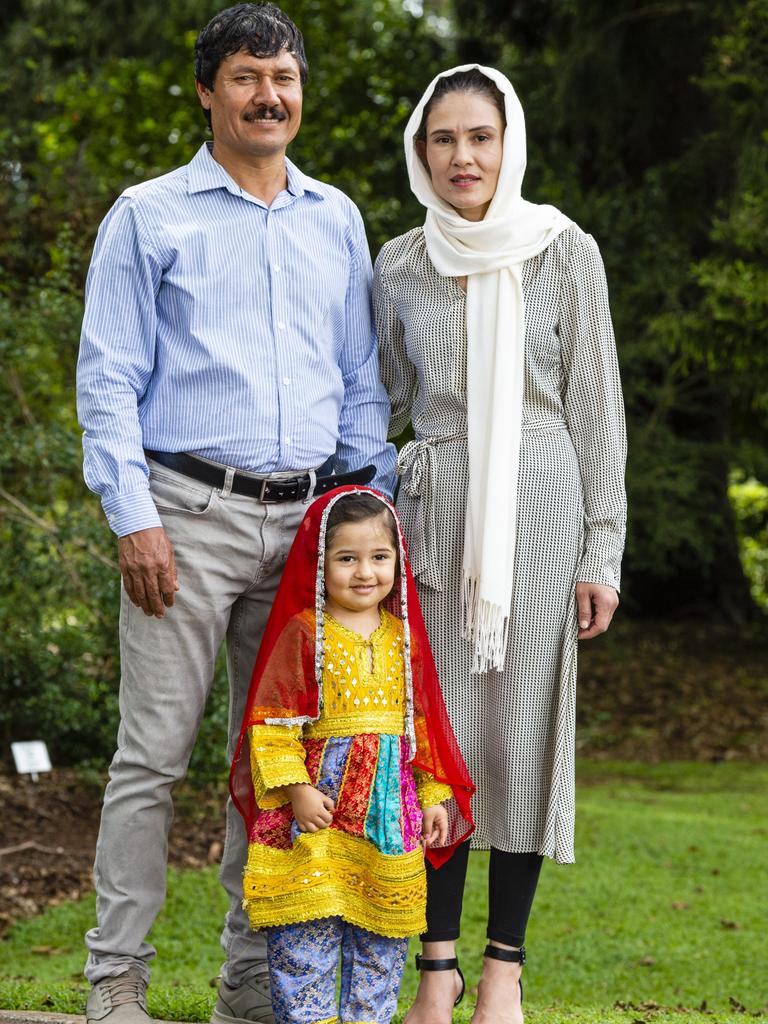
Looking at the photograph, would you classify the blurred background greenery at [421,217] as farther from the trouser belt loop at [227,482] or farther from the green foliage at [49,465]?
the trouser belt loop at [227,482]

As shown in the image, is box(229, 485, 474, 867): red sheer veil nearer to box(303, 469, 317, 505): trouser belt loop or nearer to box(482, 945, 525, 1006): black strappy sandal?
box(303, 469, 317, 505): trouser belt loop

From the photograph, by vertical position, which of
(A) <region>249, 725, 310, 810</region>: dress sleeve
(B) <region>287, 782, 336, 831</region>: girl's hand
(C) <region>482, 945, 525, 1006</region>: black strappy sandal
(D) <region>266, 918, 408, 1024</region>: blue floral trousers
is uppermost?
(A) <region>249, 725, 310, 810</region>: dress sleeve

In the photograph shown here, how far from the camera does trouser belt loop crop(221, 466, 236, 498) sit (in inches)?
115

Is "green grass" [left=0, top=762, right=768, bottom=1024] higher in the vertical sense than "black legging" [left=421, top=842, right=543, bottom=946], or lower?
lower

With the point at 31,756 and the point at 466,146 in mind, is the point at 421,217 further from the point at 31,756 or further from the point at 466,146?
the point at 466,146

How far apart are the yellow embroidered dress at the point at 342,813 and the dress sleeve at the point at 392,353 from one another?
80 centimetres

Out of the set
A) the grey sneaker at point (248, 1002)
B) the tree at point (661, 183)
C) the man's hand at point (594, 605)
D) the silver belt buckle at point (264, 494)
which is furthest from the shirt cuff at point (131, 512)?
the tree at point (661, 183)

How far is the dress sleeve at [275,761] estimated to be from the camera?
2.65 metres

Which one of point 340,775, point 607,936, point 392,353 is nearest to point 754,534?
point 607,936

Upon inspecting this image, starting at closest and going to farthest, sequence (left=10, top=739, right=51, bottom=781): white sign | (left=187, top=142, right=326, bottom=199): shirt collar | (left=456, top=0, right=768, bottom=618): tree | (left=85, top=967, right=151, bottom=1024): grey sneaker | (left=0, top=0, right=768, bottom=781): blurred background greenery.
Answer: (left=85, top=967, right=151, bottom=1024): grey sneaker, (left=187, top=142, right=326, bottom=199): shirt collar, (left=10, top=739, right=51, bottom=781): white sign, (left=0, top=0, right=768, bottom=781): blurred background greenery, (left=456, top=0, right=768, bottom=618): tree

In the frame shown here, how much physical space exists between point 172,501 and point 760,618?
382 inches

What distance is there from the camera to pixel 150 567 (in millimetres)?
2824

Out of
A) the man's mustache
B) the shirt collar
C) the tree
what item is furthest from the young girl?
the tree

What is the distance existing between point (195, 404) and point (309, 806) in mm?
914
